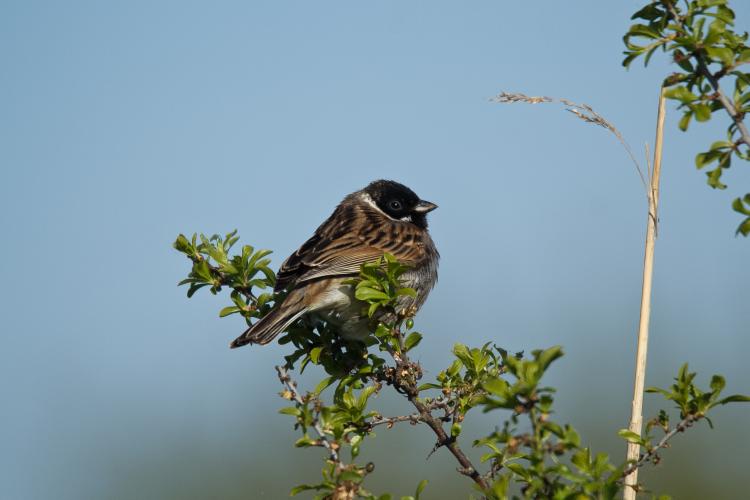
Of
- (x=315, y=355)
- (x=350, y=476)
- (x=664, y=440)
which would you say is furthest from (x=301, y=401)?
(x=315, y=355)

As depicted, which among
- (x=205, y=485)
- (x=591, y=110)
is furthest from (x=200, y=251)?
(x=205, y=485)

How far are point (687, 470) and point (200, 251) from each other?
17.1ft

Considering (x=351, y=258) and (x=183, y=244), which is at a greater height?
(x=351, y=258)

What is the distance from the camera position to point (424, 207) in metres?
6.18

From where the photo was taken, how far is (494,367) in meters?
3.46

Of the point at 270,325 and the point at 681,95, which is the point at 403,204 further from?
the point at 681,95

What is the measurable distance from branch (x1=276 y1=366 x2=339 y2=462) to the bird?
3.96 ft

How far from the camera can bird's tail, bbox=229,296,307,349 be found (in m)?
3.99

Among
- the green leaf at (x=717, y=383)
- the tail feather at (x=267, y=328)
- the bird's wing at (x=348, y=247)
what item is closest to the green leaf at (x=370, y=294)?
the tail feather at (x=267, y=328)

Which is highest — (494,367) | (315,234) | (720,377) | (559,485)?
(315,234)

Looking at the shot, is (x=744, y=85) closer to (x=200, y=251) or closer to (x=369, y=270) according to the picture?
(x=369, y=270)

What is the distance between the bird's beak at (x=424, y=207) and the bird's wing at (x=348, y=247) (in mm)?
336

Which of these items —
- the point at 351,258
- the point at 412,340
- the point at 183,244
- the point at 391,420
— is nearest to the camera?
the point at 391,420

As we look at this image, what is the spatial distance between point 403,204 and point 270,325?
239cm
